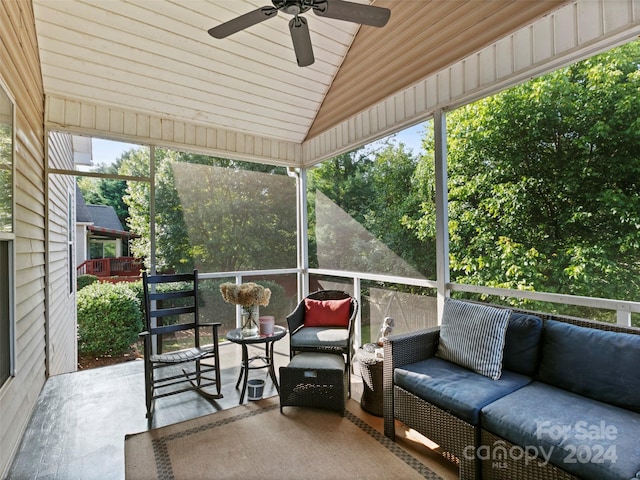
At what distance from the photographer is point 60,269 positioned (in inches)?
178

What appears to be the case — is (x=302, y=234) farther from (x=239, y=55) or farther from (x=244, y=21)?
(x=244, y=21)

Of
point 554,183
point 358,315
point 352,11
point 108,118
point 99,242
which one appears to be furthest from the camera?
point 99,242

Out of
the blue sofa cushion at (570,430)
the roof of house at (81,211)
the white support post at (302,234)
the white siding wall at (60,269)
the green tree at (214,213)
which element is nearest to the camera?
the blue sofa cushion at (570,430)

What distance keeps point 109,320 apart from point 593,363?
19.2ft

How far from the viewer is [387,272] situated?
4047 millimetres

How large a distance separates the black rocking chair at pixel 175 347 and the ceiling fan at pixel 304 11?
2.30 metres

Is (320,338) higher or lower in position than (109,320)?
higher

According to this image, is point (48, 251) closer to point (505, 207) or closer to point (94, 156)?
point (94, 156)

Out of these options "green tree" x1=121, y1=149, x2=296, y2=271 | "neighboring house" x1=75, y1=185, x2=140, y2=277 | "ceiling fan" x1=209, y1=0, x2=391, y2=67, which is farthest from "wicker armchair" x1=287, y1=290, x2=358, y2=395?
"neighboring house" x1=75, y1=185, x2=140, y2=277

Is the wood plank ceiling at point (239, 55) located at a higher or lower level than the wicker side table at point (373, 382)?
higher

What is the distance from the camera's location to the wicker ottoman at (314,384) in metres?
2.76

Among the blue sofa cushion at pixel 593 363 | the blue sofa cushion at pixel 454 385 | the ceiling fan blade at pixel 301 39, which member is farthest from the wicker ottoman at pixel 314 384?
the ceiling fan blade at pixel 301 39

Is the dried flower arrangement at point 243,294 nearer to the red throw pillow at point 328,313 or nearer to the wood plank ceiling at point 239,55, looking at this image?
the red throw pillow at point 328,313

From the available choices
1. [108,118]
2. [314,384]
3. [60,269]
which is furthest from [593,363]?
[60,269]
